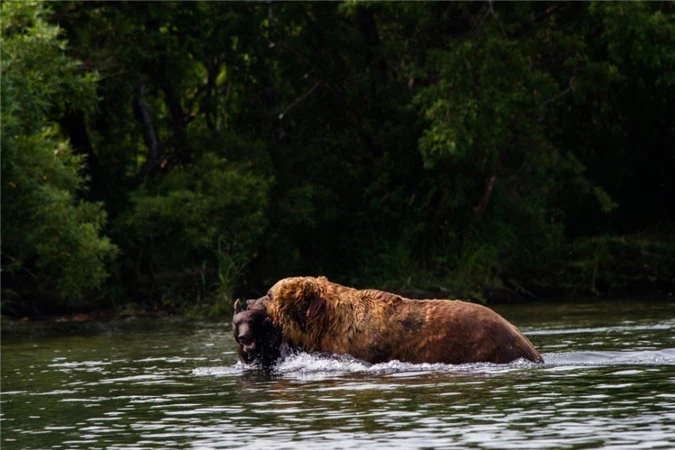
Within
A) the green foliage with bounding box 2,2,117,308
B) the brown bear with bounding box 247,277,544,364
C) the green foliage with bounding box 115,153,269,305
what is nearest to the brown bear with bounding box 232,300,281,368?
the brown bear with bounding box 247,277,544,364

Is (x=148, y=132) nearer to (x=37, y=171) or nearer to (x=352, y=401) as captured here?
(x=37, y=171)

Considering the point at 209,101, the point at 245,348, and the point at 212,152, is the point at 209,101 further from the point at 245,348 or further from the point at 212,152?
the point at 245,348

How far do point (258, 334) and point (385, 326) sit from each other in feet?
5.28

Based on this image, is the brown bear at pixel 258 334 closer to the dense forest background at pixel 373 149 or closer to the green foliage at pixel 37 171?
the green foliage at pixel 37 171

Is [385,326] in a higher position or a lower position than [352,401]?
higher

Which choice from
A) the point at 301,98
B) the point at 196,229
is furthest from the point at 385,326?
the point at 301,98

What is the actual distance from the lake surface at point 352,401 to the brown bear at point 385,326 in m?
0.17

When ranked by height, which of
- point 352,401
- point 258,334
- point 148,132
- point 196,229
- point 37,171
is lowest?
point 352,401

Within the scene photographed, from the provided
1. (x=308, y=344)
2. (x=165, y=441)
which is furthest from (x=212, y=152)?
(x=165, y=441)

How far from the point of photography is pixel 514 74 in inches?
1292

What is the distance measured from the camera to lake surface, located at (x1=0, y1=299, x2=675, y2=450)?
10695 mm

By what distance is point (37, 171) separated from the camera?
2750 cm

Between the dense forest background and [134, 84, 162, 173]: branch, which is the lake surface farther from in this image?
[134, 84, 162, 173]: branch

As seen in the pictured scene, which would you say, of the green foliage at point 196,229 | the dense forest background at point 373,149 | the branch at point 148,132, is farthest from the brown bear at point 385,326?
the branch at point 148,132
